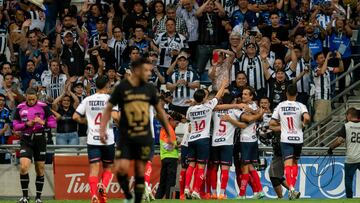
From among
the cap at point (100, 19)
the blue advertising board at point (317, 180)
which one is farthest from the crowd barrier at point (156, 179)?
the cap at point (100, 19)

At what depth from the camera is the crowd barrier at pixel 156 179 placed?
92.0ft

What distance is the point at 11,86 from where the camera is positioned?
99.6 feet

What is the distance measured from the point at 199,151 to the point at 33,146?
3.93m

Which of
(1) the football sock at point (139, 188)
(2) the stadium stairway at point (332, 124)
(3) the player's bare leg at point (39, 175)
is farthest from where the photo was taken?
(2) the stadium stairway at point (332, 124)

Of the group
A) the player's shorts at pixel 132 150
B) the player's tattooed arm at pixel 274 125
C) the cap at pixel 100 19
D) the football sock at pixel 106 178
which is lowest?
the football sock at pixel 106 178

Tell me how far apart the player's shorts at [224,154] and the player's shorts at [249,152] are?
27cm

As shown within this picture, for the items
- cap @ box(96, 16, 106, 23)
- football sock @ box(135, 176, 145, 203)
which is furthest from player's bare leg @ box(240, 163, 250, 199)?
football sock @ box(135, 176, 145, 203)

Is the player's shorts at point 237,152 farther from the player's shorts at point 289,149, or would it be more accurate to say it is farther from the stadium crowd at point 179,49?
the stadium crowd at point 179,49

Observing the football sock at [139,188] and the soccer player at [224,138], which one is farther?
the soccer player at [224,138]

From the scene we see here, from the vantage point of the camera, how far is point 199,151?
84.2ft

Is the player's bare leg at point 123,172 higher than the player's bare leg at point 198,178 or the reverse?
higher

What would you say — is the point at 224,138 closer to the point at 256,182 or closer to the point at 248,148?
the point at 248,148

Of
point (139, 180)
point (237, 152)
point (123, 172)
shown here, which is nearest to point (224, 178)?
point (237, 152)

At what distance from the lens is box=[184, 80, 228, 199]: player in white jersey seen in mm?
25578
